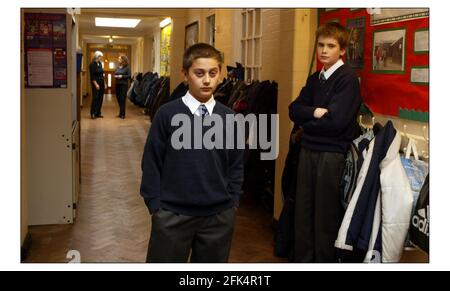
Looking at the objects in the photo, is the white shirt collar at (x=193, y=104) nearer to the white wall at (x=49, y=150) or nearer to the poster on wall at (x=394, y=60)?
the poster on wall at (x=394, y=60)

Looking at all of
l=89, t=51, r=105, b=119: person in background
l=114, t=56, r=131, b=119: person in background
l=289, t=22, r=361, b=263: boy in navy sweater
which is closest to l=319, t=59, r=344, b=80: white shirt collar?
l=289, t=22, r=361, b=263: boy in navy sweater

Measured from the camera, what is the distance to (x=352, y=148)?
2703 millimetres

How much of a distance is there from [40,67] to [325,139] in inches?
82.0

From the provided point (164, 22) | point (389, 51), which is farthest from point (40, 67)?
point (164, 22)

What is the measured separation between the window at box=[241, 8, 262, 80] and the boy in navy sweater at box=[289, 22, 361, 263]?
7.79 feet

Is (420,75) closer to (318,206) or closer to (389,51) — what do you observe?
(389,51)

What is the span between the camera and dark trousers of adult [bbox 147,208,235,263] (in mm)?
2109

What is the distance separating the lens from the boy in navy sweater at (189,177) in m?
2.05

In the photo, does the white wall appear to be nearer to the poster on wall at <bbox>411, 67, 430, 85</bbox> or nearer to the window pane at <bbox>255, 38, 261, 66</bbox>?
the window pane at <bbox>255, 38, 261, 66</bbox>

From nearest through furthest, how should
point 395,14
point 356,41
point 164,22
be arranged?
point 395,14 < point 356,41 < point 164,22

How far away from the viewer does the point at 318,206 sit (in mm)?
2812
